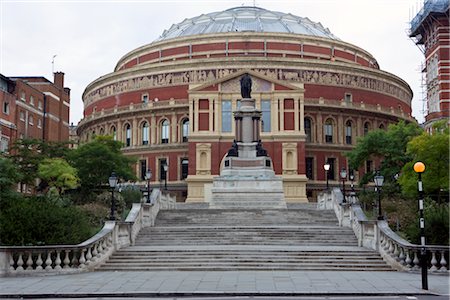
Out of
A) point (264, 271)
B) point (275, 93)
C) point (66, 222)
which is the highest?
point (275, 93)

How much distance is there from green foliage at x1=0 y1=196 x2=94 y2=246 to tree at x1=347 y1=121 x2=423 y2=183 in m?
35.9

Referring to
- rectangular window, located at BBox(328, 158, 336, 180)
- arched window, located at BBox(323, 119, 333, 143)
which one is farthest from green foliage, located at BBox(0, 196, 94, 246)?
arched window, located at BBox(323, 119, 333, 143)

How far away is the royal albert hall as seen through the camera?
6412 centimetres

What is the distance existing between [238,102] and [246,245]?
3762 cm

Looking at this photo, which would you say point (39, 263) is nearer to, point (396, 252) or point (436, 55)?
point (396, 252)

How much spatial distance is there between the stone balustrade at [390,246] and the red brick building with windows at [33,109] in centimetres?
4033

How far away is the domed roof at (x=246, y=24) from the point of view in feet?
284

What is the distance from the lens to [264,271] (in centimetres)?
2331

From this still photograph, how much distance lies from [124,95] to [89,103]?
33.5ft

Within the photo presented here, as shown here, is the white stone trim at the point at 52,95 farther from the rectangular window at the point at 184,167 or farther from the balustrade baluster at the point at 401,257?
the balustrade baluster at the point at 401,257

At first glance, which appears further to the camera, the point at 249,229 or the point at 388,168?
the point at 388,168

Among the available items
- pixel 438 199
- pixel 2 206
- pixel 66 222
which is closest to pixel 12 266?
pixel 66 222

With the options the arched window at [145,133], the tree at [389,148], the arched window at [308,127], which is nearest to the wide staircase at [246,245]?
the tree at [389,148]

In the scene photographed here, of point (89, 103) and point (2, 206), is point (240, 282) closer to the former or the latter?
point (2, 206)
